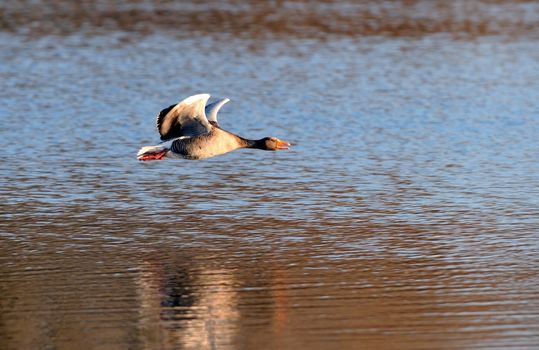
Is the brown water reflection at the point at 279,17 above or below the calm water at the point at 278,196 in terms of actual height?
below

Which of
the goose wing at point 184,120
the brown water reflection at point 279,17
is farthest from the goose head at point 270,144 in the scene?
the brown water reflection at point 279,17

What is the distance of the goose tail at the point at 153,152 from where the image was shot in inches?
536

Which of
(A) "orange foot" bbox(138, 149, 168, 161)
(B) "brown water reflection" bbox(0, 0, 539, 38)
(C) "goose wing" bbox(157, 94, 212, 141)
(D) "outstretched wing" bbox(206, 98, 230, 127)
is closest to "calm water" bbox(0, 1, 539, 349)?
(A) "orange foot" bbox(138, 149, 168, 161)

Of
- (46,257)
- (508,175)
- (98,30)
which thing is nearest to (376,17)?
(98,30)

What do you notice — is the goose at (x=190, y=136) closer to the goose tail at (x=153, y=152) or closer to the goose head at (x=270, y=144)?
the goose tail at (x=153, y=152)

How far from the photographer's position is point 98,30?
27.7m

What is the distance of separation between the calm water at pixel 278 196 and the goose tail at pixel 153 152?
558mm

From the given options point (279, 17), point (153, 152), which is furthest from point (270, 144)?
point (279, 17)

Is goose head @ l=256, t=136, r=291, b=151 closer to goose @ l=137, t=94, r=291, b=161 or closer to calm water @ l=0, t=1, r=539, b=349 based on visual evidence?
goose @ l=137, t=94, r=291, b=161

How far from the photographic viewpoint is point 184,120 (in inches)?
523

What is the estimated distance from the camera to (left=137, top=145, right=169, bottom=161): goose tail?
44.7ft

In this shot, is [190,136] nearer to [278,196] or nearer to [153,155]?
[153,155]

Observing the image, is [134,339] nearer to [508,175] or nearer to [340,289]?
[340,289]

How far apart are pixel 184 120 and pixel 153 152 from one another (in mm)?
635
